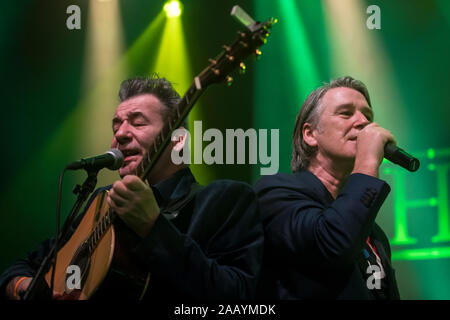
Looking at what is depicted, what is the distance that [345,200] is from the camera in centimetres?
161

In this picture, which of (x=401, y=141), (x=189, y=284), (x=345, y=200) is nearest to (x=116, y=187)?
(x=189, y=284)

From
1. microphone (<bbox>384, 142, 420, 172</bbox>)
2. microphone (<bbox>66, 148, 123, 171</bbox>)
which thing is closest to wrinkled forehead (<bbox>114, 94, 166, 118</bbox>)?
microphone (<bbox>66, 148, 123, 171</bbox>)

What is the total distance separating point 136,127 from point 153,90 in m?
0.25

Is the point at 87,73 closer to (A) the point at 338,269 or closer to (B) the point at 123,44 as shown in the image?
(B) the point at 123,44

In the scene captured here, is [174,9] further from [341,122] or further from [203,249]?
[203,249]

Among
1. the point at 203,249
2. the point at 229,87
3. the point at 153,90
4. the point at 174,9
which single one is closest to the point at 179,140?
the point at 153,90

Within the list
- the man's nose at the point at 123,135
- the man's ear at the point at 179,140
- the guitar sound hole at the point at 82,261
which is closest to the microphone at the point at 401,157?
the man's ear at the point at 179,140

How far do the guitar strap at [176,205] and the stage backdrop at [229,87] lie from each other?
4.80 ft

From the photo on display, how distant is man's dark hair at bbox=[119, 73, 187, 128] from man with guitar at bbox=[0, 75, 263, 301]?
7.9 inches

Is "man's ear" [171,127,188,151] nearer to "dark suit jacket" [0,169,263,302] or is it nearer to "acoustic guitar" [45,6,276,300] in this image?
"dark suit jacket" [0,169,263,302]

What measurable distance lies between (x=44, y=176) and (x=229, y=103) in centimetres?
149

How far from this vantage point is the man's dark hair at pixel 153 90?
2.19 meters

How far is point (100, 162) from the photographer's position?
1.70 meters
